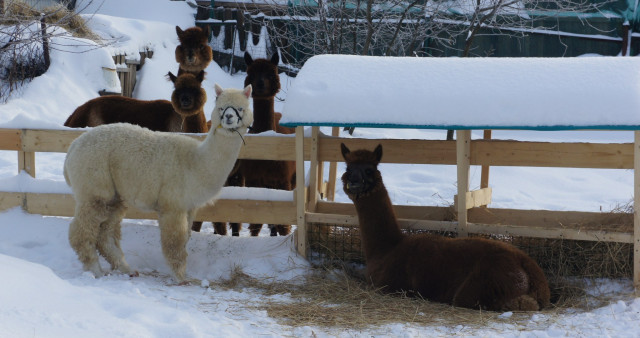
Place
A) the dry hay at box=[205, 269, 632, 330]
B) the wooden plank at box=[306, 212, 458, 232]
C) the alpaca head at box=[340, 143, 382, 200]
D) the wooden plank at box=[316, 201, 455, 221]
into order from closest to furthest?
the dry hay at box=[205, 269, 632, 330], the alpaca head at box=[340, 143, 382, 200], the wooden plank at box=[306, 212, 458, 232], the wooden plank at box=[316, 201, 455, 221]

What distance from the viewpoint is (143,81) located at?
16578 mm

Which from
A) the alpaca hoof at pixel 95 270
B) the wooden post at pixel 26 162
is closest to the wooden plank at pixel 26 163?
the wooden post at pixel 26 162

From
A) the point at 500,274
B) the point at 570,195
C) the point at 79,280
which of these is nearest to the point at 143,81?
the point at 570,195

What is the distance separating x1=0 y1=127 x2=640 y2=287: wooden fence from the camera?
5.84 m

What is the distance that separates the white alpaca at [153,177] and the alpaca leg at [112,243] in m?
0.16

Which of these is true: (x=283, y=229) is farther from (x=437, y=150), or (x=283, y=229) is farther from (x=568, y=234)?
(x=568, y=234)

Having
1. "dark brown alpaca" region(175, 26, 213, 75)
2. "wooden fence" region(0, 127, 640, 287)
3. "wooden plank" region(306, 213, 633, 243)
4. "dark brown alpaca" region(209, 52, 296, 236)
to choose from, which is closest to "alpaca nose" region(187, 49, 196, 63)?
"dark brown alpaca" region(175, 26, 213, 75)

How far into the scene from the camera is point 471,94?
552cm

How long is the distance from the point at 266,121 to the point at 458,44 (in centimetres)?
891

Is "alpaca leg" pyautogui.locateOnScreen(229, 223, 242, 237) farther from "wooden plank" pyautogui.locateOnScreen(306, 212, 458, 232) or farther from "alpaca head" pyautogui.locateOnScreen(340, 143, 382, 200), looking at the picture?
"alpaca head" pyautogui.locateOnScreen(340, 143, 382, 200)

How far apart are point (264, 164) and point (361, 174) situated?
82.9 inches

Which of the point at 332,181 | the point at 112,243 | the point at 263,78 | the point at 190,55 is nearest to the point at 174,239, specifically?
the point at 112,243

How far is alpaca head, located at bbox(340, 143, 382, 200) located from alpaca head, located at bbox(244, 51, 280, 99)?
93.5 inches

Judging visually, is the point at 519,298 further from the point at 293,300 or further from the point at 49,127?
the point at 49,127
